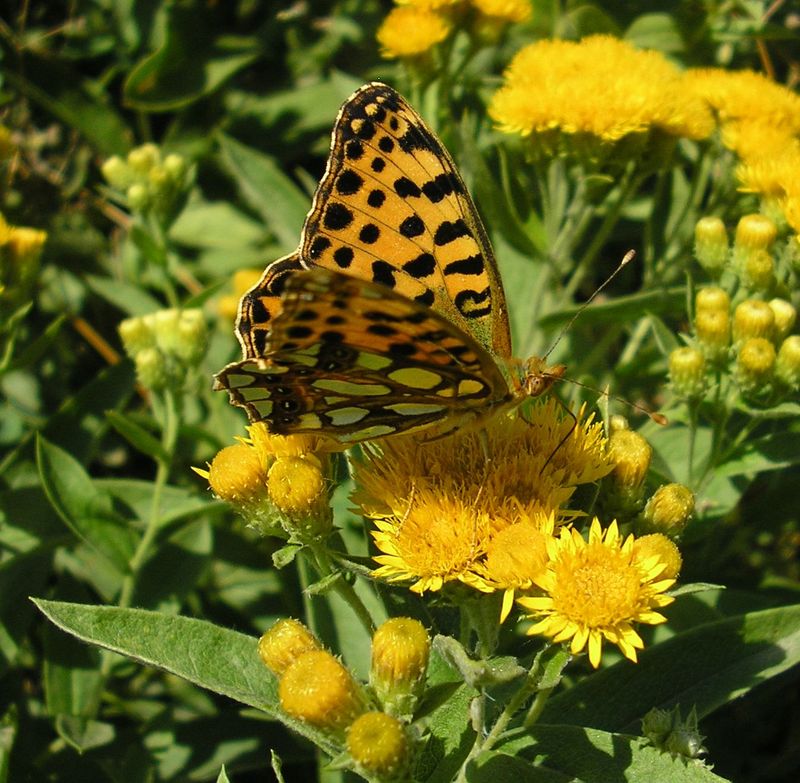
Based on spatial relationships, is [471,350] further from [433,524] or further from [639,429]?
[639,429]

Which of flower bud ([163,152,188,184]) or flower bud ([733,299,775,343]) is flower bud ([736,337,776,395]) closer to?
flower bud ([733,299,775,343])

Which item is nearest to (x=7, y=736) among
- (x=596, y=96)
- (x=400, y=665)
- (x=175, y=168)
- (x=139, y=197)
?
(x=400, y=665)

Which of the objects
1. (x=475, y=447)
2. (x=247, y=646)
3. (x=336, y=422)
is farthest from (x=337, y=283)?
(x=247, y=646)

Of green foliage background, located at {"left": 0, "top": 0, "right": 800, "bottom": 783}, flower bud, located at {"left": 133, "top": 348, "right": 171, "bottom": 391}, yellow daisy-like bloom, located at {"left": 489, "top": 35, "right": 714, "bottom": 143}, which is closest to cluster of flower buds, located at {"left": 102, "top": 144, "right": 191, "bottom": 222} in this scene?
green foliage background, located at {"left": 0, "top": 0, "right": 800, "bottom": 783}

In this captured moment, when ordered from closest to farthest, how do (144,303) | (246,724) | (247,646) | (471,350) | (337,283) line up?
(337,283) → (471,350) → (247,646) → (246,724) → (144,303)

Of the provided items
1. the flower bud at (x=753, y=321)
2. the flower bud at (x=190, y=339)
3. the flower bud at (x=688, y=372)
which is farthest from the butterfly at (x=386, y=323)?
the flower bud at (x=190, y=339)
